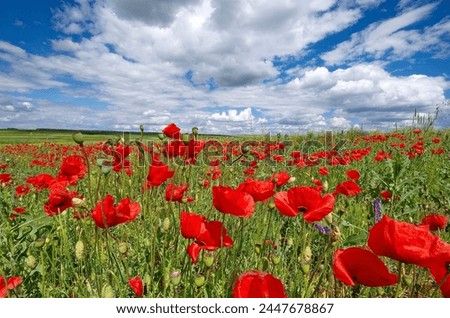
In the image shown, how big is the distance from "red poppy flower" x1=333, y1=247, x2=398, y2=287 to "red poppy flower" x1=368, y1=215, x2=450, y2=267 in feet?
0.18

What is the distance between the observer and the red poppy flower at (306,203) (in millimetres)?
1191

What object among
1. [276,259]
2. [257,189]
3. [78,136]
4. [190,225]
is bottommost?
[276,259]

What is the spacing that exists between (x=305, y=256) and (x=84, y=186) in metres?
3.34

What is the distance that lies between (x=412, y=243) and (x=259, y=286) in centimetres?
40

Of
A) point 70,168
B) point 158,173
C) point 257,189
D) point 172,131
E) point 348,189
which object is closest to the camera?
point 257,189

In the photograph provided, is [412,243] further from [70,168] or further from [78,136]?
[70,168]

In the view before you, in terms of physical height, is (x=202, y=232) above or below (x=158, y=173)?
below

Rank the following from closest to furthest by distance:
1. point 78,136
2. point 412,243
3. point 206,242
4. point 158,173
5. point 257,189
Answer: point 412,243
point 206,242
point 257,189
point 78,136
point 158,173

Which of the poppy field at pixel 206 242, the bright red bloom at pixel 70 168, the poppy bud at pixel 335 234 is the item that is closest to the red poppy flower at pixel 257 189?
the poppy field at pixel 206 242

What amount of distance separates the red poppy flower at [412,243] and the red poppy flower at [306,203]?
1.04ft

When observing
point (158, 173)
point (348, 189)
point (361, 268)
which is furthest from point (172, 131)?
point (361, 268)

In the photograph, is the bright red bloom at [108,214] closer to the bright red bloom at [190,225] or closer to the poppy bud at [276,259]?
the bright red bloom at [190,225]

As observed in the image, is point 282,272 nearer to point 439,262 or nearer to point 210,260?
point 210,260

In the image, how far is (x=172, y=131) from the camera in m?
2.25
